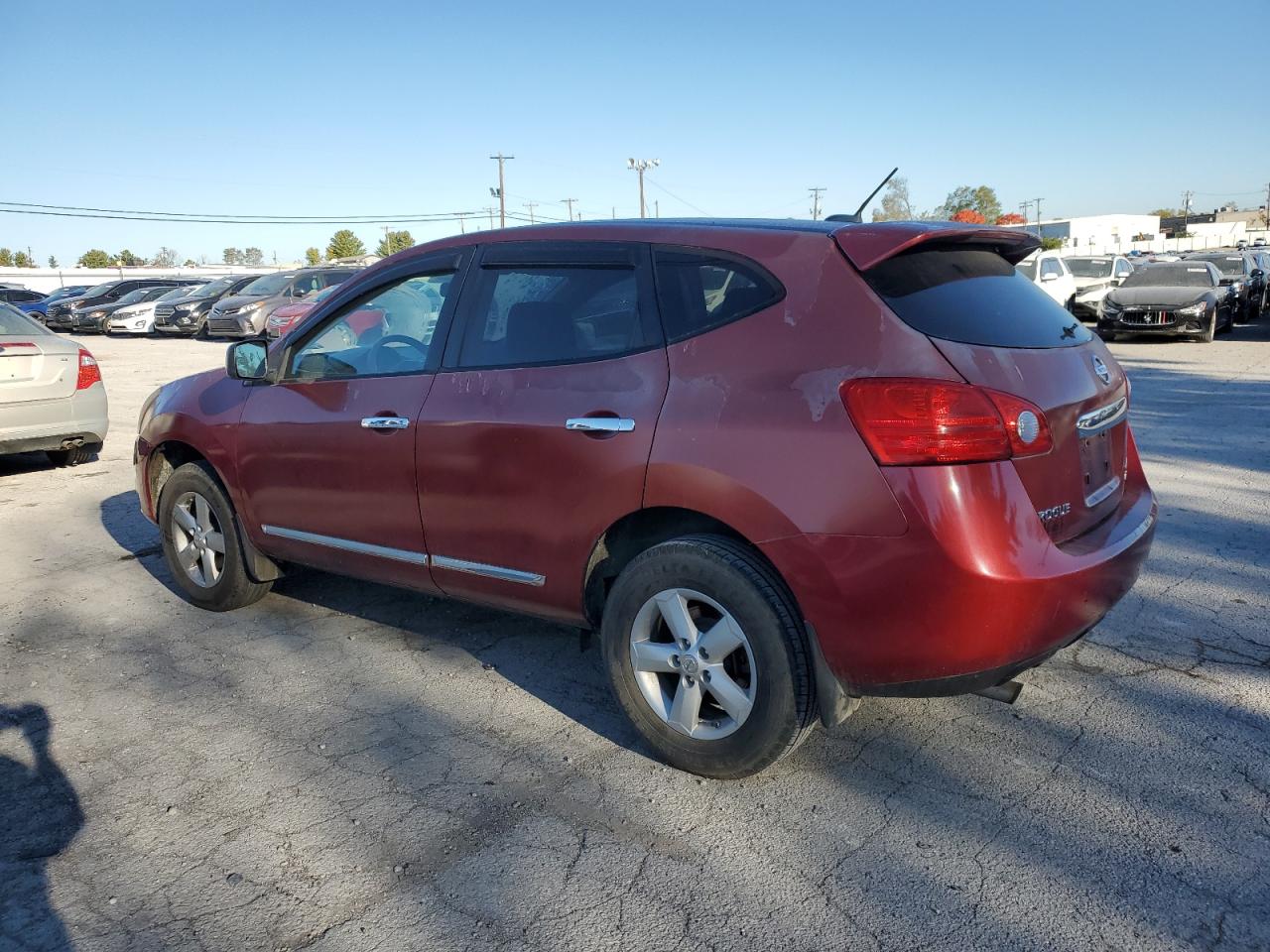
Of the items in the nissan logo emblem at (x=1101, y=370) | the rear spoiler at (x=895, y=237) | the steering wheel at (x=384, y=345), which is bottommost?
the nissan logo emblem at (x=1101, y=370)

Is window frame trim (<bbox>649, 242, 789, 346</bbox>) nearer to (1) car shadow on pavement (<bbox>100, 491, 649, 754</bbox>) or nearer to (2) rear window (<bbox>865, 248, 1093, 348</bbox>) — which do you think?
(2) rear window (<bbox>865, 248, 1093, 348</bbox>)

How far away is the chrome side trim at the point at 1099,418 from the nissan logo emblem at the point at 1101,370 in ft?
0.29

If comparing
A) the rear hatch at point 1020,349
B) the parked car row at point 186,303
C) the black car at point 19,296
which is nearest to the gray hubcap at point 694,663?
the rear hatch at point 1020,349

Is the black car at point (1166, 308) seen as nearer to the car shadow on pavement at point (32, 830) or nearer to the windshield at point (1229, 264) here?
the windshield at point (1229, 264)

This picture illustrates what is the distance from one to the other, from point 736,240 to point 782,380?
0.56m

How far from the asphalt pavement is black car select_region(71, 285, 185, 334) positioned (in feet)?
94.1

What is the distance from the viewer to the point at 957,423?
2654mm

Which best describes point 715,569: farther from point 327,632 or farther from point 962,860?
point 327,632

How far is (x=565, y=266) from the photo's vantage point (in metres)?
3.53

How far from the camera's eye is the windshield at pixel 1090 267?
2212 centimetres

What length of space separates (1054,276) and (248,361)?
19415 millimetres

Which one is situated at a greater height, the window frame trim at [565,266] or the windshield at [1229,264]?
the windshield at [1229,264]

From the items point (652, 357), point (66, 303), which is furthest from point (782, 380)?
point (66, 303)

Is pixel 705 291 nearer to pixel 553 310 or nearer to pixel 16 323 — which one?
pixel 553 310
